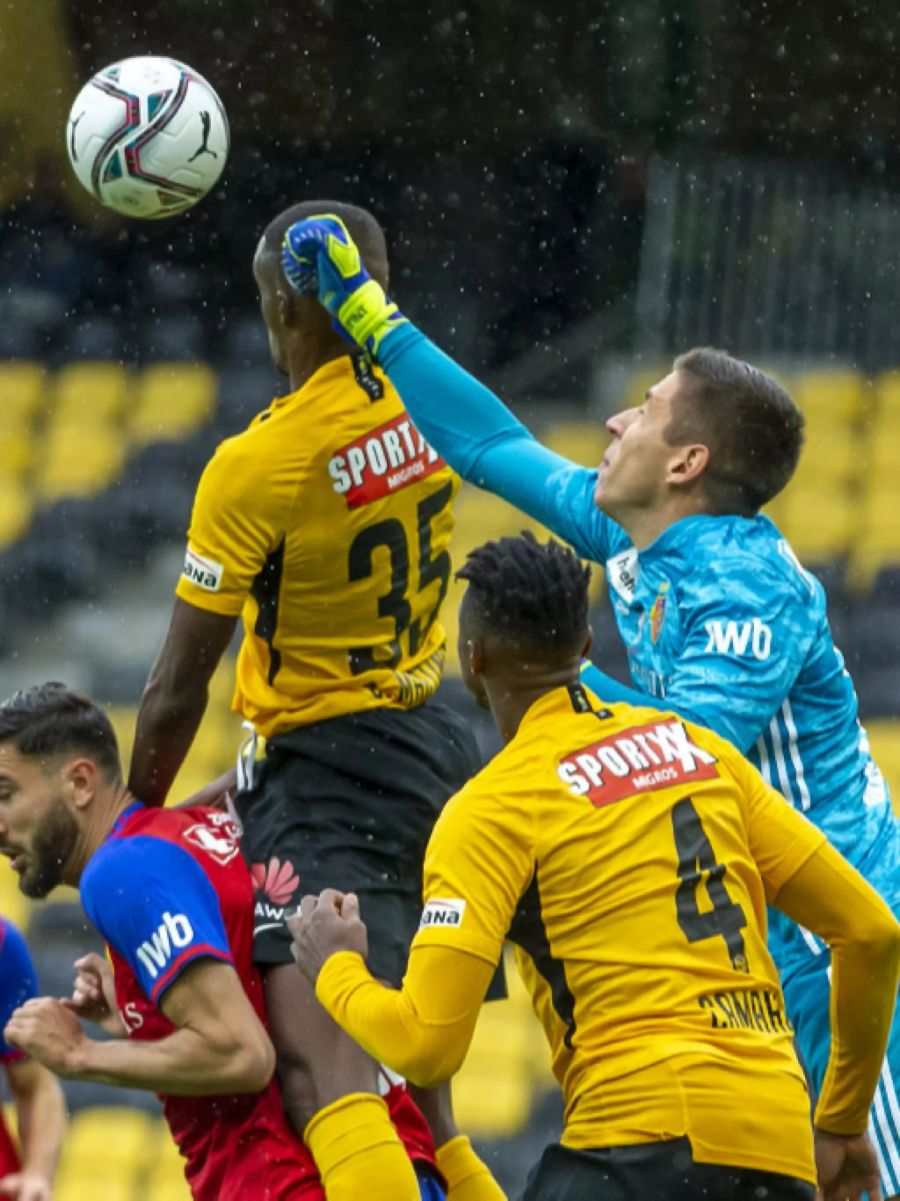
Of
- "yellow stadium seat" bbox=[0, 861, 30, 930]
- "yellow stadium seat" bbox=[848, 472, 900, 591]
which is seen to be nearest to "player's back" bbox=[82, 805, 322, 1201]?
"yellow stadium seat" bbox=[0, 861, 30, 930]

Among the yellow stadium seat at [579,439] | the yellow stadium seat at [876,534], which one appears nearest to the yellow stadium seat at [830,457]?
the yellow stadium seat at [876,534]

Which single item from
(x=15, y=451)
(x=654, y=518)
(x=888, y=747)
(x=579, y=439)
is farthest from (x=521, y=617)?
(x=15, y=451)

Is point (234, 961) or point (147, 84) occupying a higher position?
point (147, 84)

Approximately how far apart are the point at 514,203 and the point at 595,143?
0.46m

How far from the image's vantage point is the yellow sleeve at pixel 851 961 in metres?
2.96

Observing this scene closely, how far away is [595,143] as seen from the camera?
374 inches

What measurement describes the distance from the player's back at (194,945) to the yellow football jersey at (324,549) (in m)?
0.38

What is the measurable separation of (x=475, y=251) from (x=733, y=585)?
6.33m

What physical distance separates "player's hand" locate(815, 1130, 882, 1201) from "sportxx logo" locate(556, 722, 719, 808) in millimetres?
748

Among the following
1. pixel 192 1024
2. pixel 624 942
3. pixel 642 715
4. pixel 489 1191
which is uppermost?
pixel 642 715

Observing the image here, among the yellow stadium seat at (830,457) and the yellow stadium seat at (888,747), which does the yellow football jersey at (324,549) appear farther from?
the yellow stadium seat at (830,457)

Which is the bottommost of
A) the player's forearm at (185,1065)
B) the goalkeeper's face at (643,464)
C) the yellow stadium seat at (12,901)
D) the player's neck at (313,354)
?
the yellow stadium seat at (12,901)

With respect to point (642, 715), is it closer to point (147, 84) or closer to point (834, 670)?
point (834, 670)

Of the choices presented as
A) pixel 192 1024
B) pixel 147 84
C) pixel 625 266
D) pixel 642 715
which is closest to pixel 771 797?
pixel 642 715
